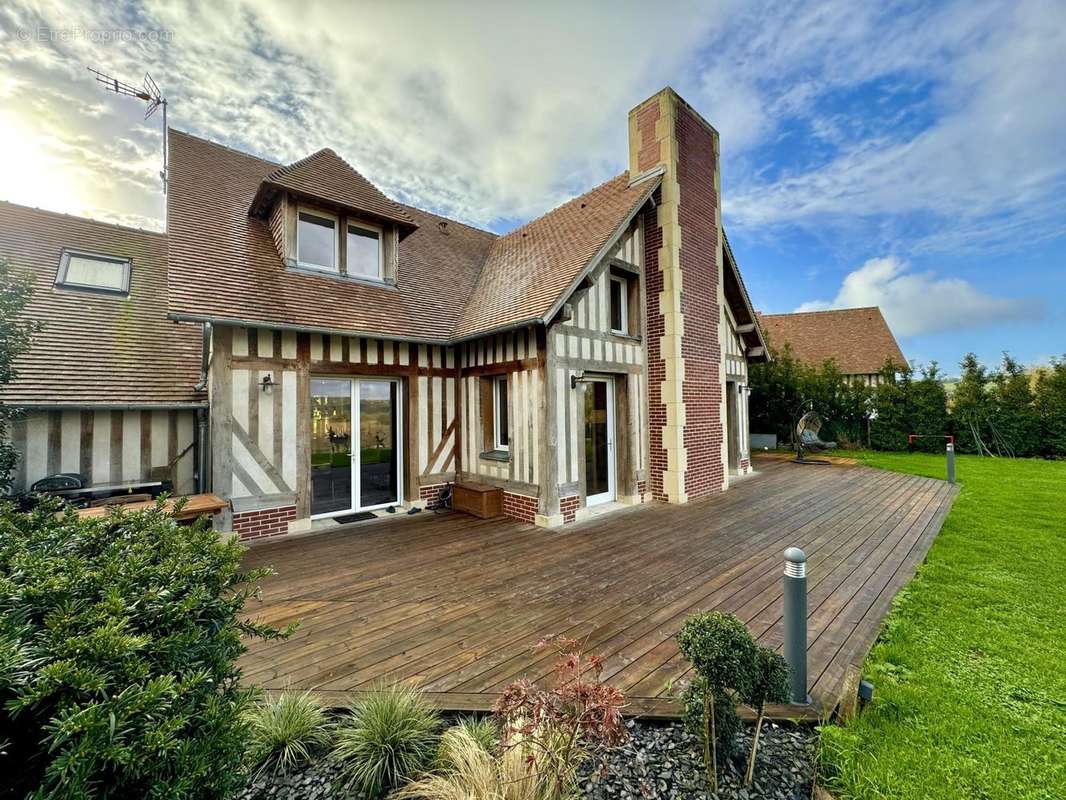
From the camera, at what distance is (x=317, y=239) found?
24.3ft

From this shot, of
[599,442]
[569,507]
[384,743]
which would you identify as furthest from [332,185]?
[384,743]

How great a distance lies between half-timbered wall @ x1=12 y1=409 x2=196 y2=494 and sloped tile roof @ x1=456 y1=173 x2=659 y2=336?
491cm

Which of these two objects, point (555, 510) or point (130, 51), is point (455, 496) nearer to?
point (555, 510)

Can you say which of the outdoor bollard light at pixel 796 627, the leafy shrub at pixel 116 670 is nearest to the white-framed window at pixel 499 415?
the outdoor bollard light at pixel 796 627

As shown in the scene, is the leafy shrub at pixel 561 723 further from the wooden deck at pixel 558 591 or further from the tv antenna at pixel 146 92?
the tv antenna at pixel 146 92

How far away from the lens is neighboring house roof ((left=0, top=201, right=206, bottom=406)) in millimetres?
5945

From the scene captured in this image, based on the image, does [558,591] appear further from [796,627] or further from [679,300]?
[679,300]

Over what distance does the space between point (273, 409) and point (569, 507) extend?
15.8 ft

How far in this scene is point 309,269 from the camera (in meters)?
7.18

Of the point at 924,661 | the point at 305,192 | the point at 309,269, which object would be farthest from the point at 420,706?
the point at 305,192

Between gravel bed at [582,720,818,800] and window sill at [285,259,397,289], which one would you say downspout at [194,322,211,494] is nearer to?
window sill at [285,259,397,289]

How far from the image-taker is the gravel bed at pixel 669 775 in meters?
1.96

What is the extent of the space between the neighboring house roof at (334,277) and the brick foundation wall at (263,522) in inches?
107

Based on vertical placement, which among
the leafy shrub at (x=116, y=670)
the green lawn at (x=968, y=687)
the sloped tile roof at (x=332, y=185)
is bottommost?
the green lawn at (x=968, y=687)
